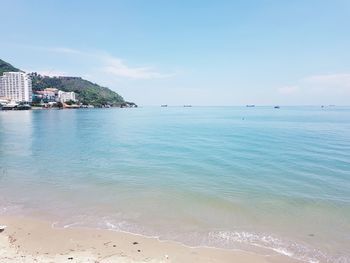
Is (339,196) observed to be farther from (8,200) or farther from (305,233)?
(8,200)

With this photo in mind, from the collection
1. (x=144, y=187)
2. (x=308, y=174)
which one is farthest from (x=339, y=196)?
(x=144, y=187)

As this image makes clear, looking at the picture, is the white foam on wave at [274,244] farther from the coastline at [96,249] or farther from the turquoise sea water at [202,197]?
the coastline at [96,249]

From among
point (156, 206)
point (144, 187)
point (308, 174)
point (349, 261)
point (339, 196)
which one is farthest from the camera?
point (308, 174)

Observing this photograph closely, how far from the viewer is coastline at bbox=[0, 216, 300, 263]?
9336mm

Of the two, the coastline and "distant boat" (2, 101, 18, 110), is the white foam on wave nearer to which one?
the coastline

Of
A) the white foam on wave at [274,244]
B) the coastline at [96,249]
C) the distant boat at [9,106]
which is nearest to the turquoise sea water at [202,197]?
the white foam on wave at [274,244]

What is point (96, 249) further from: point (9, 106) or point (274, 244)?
point (9, 106)

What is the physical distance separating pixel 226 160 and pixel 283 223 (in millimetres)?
14531

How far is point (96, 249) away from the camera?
1012cm

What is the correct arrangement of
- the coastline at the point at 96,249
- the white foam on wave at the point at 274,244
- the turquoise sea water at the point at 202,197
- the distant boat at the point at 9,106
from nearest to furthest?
the coastline at the point at 96,249, the white foam on wave at the point at 274,244, the turquoise sea water at the point at 202,197, the distant boat at the point at 9,106

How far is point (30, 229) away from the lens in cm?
1184

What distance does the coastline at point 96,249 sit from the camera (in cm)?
934

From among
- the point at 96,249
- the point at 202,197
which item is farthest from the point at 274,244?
the point at 96,249

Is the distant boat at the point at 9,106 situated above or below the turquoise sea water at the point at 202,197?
above
